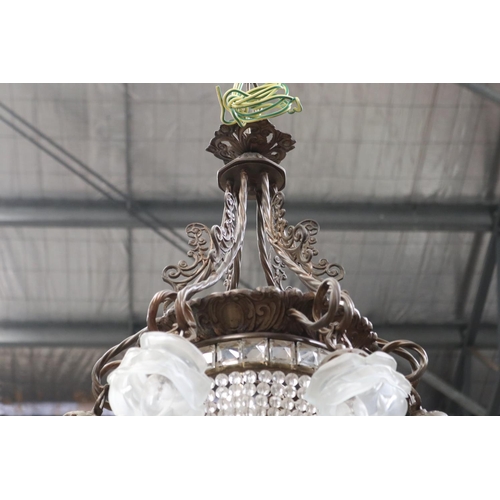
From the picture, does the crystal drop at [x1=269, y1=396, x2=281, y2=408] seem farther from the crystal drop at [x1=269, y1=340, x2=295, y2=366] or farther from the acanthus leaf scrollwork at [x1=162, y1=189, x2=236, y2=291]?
the acanthus leaf scrollwork at [x1=162, y1=189, x2=236, y2=291]

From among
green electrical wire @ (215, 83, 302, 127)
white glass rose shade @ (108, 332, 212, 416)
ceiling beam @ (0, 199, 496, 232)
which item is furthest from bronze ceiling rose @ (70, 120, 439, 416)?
ceiling beam @ (0, 199, 496, 232)

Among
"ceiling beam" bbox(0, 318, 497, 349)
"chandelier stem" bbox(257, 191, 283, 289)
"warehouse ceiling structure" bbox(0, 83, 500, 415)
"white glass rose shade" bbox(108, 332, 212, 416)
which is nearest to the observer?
"white glass rose shade" bbox(108, 332, 212, 416)

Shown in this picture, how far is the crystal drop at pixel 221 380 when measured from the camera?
134cm

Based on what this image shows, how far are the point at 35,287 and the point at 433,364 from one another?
303 cm

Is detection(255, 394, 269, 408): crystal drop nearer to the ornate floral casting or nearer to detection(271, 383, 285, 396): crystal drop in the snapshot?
detection(271, 383, 285, 396): crystal drop

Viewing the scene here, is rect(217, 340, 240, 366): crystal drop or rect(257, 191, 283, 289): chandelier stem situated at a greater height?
rect(257, 191, 283, 289): chandelier stem

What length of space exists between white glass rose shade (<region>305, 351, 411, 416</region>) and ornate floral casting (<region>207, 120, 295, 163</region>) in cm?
82

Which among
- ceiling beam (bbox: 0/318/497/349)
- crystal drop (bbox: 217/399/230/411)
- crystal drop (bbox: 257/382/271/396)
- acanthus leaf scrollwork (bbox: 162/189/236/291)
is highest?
acanthus leaf scrollwork (bbox: 162/189/236/291)

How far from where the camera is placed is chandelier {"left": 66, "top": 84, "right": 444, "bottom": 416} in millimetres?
1162

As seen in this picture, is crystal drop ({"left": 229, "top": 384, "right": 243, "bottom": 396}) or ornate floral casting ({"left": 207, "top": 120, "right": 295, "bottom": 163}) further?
Answer: ornate floral casting ({"left": 207, "top": 120, "right": 295, "bottom": 163})

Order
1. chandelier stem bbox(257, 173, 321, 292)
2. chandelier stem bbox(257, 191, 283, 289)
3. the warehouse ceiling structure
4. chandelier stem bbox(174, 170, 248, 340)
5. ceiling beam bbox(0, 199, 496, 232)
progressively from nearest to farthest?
chandelier stem bbox(174, 170, 248, 340) → chandelier stem bbox(257, 173, 321, 292) → chandelier stem bbox(257, 191, 283, 289) → the warehouse ceiling structure → ceiling beam bbox(0, 199, 496, 232)

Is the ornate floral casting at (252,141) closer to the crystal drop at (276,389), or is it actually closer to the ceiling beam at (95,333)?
the crystal drop at (276,389)
